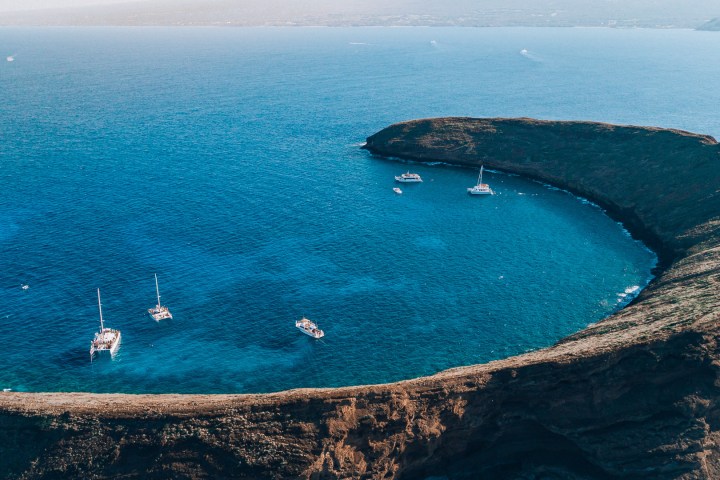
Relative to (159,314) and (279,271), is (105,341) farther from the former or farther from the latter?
(279,271)

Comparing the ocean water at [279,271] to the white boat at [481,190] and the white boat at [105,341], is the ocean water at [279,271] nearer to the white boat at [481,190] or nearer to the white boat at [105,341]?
the white boat at [105,341]

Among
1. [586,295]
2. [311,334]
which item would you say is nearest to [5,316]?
[311,334]

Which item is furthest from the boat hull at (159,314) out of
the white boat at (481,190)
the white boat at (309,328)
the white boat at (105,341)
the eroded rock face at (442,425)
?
the white boat at (481,190)

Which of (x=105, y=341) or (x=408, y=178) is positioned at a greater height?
(x=408, y=178)

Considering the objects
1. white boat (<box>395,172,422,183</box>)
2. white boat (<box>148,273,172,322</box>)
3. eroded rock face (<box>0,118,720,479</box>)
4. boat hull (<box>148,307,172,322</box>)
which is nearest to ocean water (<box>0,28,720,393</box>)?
boat hull (<box>148,307,172,322</box>)

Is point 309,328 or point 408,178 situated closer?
point 309,328

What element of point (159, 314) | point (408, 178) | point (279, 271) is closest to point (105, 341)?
point (159, 314)

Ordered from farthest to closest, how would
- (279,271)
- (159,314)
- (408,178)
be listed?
(408,178)
(279,271)
(159,314)
